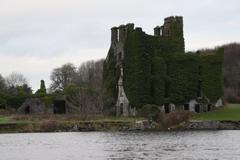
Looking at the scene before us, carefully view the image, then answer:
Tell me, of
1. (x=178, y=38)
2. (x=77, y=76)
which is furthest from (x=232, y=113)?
(x=77, y=76)

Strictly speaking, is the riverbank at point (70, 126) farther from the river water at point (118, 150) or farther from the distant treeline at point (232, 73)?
the distant treeline at point (232, 73)

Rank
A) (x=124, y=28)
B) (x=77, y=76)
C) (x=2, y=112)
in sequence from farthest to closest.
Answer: (x=77, y=76), (x=2, y=112), (x=124, y=28)

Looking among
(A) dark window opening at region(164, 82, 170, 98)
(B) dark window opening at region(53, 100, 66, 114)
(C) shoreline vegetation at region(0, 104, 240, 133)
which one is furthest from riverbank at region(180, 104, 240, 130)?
(B) dark window opening at region(53, 100, 66, 114)

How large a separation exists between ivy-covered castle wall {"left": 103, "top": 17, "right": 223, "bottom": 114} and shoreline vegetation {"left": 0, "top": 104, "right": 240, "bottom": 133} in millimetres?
8730

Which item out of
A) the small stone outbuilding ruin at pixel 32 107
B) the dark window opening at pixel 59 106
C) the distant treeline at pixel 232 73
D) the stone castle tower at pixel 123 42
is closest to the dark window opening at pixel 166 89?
the stone castle tower at pixel 123 42

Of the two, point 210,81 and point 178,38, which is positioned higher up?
point 178,38

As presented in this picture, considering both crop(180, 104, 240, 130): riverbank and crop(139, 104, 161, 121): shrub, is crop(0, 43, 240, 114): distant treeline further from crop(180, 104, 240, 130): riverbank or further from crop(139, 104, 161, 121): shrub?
crop(180, 104, 240, 130): riverbank

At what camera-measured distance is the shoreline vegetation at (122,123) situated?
234 feet

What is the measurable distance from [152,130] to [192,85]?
19.8 metres

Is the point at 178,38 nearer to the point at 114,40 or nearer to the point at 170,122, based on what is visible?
the point at 114,40

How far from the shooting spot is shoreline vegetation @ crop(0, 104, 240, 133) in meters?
71.2

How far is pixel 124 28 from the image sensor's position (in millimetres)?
90000

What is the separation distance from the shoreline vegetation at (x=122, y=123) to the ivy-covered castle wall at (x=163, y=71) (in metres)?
8.73

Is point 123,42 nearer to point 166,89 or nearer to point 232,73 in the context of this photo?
point 166,89
